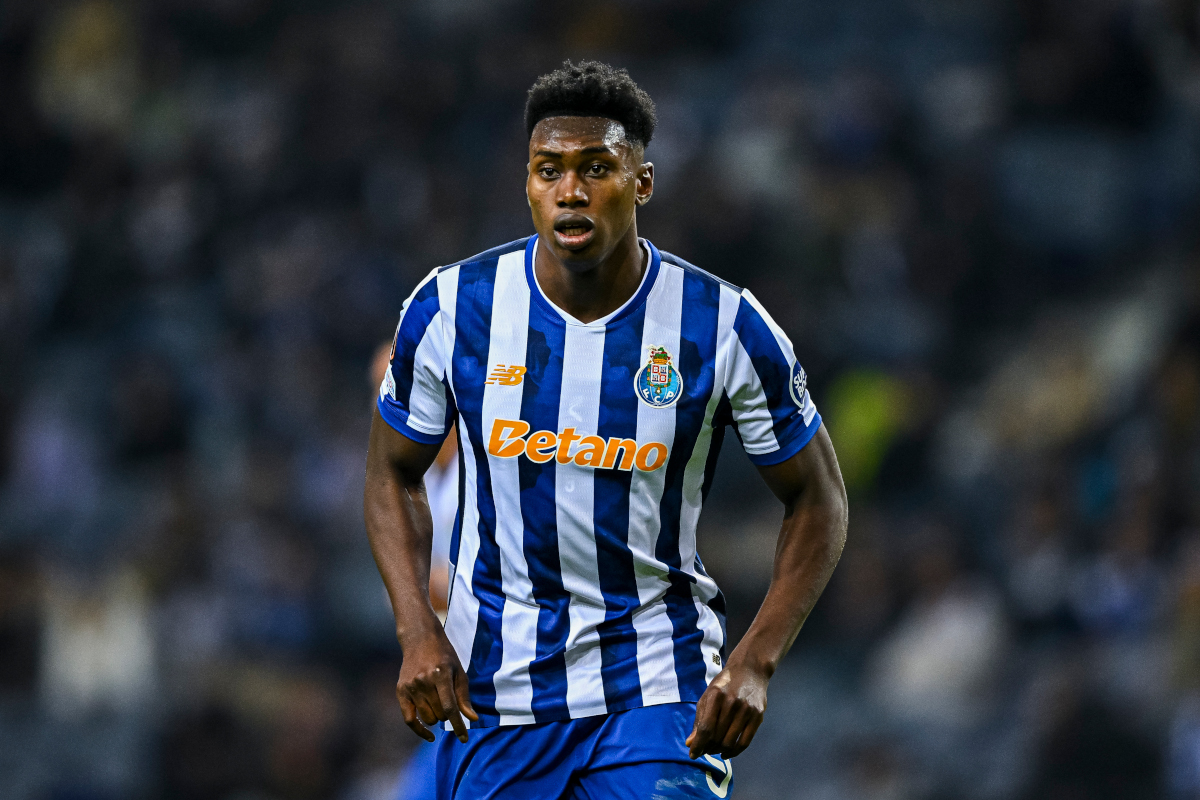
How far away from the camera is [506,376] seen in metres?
3.31

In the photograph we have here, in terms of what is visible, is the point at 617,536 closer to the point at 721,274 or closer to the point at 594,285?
the point at 594,285

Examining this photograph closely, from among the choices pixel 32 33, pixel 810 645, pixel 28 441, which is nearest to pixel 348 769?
pixel 810 645

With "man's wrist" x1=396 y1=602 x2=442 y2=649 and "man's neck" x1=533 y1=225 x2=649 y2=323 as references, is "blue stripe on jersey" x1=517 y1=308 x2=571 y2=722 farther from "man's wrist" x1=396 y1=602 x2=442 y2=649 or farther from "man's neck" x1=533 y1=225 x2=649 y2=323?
"man's wrist" x1=396 y1=602 x2=442 y2=649

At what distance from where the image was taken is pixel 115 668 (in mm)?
8742

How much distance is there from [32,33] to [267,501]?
4882 millimetres

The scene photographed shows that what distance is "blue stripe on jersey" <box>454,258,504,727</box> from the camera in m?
3.32

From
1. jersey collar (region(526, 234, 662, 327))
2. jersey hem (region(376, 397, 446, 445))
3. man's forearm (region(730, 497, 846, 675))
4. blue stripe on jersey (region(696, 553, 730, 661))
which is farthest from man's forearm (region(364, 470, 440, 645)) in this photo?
man's forearm (region(730, 497, 846, 675))

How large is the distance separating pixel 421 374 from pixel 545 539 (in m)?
0.46

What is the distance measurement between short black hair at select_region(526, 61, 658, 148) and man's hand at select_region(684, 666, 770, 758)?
1.18 metres

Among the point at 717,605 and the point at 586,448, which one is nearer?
the point at 586,448

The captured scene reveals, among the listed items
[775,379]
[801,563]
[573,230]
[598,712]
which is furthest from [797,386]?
[598,712]

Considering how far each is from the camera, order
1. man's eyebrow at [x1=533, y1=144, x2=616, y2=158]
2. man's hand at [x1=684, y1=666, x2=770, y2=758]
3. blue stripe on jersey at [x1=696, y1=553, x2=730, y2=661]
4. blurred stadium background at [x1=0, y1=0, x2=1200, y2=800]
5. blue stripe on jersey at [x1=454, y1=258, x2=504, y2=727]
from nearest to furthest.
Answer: man's hand at [x1=684, y1=666, x2=770, y2=758]
man's eyebrow at [x1=533, y1=144, x2=616, y2=158]
blue stripe on jersey at [x1=454, y1=258, x2=504, y2=727]
blue stripe on jersey at [x1=696, y1=553, x2=730, y2=661]
blurred stadium background at [x1=0, y1=0, x2=1200, y2=800]

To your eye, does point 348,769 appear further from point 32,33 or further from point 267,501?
point 32,33

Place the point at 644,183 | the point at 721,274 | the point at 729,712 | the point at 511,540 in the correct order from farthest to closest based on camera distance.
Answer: the point at 721,274, the point at 644,183, the point at 511,540, the point at 729,712
